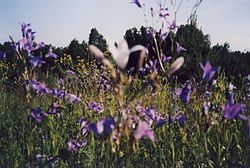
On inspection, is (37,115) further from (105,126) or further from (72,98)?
(72,98)

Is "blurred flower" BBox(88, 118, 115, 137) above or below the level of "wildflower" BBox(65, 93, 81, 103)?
below

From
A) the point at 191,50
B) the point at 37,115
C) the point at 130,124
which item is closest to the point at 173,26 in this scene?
the point at 37,115

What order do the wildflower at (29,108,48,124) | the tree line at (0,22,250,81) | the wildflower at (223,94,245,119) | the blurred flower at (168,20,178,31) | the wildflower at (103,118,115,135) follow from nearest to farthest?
the wildflower at (103,118,115,135)
the wildflower at (223,94,245,119)
the wildflower at (29,108,48,124)
the blurred flower at (168,20,178,31)
the tree line at (0,22,250,81)

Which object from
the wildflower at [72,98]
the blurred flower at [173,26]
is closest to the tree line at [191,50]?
the blurred flower at [173,26]

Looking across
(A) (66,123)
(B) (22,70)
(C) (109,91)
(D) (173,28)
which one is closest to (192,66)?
(C) (109,91)

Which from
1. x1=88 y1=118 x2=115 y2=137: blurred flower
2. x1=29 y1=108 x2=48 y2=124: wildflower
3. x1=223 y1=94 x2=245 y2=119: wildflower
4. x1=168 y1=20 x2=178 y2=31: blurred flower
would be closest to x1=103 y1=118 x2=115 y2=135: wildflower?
x1=88 y1=118 x2=115 y2=137: blurred flower

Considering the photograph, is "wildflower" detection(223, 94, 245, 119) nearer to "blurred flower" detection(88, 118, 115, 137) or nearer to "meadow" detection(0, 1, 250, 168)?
"meadow" detection(0, 1, 250, 168)

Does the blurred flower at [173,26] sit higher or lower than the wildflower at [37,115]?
higher

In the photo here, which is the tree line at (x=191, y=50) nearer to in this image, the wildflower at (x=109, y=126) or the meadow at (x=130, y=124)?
the meadow at (x=130, y=124)

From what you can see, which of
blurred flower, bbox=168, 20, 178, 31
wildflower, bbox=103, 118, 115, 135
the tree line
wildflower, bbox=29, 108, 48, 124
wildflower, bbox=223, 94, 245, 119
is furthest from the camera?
the tree line

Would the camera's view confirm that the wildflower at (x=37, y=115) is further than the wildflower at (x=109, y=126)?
Yes

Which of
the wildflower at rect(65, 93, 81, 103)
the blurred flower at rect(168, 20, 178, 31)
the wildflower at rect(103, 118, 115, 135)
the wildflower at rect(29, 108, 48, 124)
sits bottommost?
the wildflower at rect(103, 118, 115, 135)

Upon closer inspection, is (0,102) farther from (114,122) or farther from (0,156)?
(114,122)

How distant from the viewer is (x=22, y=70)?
8.17 ft
